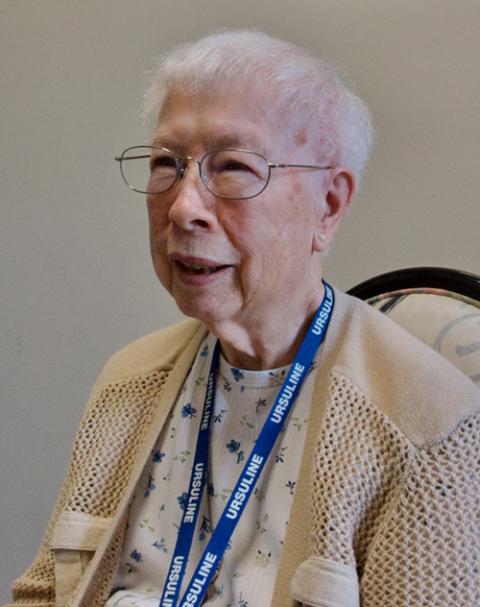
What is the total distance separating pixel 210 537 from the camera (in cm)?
111

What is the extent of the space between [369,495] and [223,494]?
24 centimetres

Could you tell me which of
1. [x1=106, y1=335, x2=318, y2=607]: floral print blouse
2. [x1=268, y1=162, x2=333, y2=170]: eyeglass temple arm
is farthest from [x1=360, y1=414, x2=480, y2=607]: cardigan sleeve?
[x1=268, y1=162, x2=333, y2=170]: eyeglass temple arm

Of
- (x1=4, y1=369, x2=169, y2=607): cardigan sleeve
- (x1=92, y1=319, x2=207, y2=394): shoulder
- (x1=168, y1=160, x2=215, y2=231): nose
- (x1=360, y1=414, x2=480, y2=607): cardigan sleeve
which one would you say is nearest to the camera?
(x1=360, y1=414, x2=480, y2=607): cardigan sleeve

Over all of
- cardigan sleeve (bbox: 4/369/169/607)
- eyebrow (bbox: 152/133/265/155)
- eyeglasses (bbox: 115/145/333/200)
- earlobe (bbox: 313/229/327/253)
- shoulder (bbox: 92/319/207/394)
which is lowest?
cardigan sleeve (bbox: 4/369/169/607)

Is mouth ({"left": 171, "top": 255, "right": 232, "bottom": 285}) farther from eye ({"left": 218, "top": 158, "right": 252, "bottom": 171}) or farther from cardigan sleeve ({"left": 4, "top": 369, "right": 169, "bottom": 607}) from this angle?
cardigan sleeve ({"left": 4, "top": 369, "right": 169, "bottom": 607})

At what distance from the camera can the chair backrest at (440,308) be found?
1.14m

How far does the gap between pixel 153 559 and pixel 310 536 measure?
29 centimetres

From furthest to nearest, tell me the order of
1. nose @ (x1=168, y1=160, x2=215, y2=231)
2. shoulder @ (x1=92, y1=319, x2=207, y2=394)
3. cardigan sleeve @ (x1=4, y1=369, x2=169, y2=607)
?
shoulder @ (x1=92, y1=319, x2=207, y2=394), cardigan sleeve @ (x1=4, y1=369, x2=169, y2=607), nose @ (x1=168, y1=160, x2=215, y2=231)

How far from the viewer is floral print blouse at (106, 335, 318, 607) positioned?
3.50 ft

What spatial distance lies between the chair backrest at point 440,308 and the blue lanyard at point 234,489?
15cm

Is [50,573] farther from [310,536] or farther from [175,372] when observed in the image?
[310,536]

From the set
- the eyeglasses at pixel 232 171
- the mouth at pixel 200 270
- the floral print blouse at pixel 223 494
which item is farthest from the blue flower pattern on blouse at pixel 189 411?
the eyeglasses at pixel 232 171

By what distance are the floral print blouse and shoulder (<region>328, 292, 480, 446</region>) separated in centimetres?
8

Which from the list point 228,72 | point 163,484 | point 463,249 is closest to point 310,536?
point 163,484
